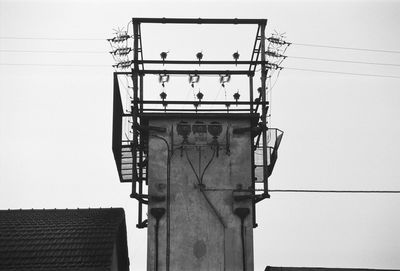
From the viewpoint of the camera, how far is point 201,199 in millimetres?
23000

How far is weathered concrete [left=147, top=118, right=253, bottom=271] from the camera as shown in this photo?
22.5m

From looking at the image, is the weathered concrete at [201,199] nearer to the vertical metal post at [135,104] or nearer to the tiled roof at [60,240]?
the vertical metal post at [135,104]

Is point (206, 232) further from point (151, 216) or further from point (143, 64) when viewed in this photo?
point (143, 64)

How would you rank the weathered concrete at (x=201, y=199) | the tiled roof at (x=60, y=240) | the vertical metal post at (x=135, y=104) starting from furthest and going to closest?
the vertical metal post at (x=135, y=104)
the weathered concrete at (x=201, y=199)
the tiled roof at (x=60, y=240)

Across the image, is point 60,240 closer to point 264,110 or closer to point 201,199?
point 201,199

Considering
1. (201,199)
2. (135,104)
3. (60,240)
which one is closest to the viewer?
(60,240)

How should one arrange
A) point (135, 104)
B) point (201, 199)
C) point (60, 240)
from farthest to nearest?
point (135, 104), point (201, 199), point (60, 240)

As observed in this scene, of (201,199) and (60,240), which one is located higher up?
(201,199)

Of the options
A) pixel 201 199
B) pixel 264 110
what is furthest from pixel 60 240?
pixel 264 110

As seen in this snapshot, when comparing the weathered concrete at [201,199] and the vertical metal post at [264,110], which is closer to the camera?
the weathered concrete at [201,199]

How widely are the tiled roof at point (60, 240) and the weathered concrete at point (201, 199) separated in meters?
1.57

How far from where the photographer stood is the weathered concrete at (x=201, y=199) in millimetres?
22516

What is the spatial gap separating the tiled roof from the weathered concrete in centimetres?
157

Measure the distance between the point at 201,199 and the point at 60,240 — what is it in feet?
14.6
